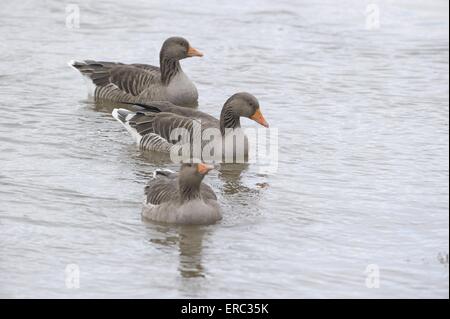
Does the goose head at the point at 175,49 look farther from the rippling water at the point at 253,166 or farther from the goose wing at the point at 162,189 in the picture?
the goose wing at the point at 162,189

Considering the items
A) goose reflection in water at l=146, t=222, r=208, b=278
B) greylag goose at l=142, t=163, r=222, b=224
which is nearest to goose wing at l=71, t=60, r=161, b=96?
greylag goose at l=142, t=163, r=222, b=224

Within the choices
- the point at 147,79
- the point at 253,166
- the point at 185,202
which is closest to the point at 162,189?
the point at 185,202

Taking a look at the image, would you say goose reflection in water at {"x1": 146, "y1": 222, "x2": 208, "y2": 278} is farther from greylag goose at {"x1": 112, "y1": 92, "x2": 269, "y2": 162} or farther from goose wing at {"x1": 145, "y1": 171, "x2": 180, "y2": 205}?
greylag goose at {"x1": 112, "y1": 92, "x2": 269, "y2": 162}

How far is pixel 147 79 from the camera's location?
18203 millimetres

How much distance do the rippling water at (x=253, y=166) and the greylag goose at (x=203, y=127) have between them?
1.00 feet

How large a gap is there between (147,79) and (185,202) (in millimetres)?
6964

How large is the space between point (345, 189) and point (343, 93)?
5.40 metres

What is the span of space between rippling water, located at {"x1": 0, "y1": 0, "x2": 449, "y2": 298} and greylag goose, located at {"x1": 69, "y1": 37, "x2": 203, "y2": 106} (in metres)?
0.46

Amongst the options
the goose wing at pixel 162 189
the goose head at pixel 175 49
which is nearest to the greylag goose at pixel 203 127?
the goose wing at pixel 162 189

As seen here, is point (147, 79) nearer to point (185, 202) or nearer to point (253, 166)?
point (253, 166)

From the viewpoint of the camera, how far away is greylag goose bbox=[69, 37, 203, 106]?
17766mm

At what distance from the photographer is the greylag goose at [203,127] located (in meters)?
14.6

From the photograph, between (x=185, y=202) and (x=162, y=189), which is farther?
(x=162, y=189)
